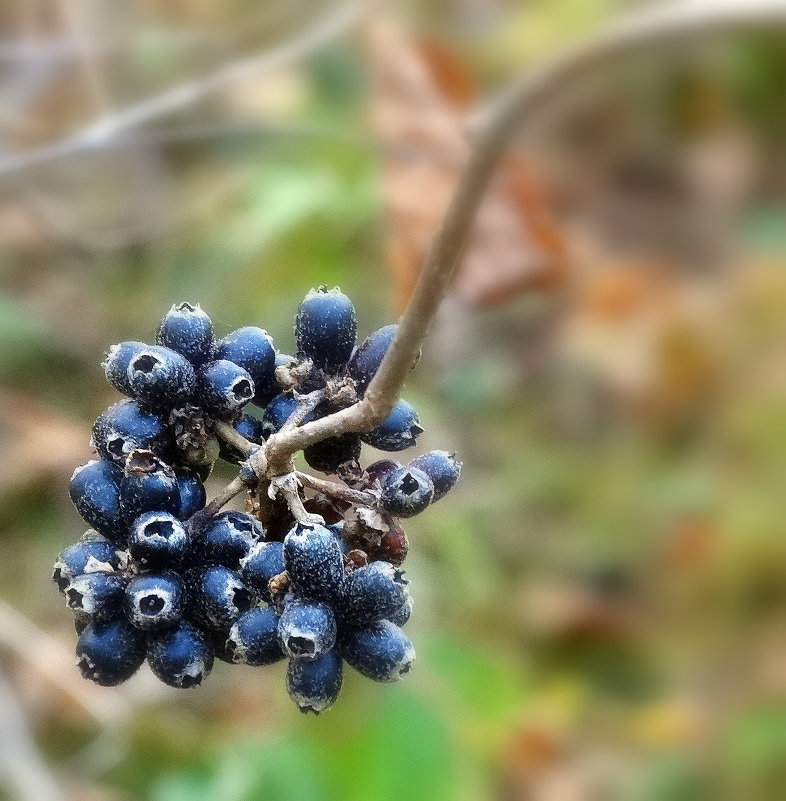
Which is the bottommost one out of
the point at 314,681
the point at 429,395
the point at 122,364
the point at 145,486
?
the point at 314,681

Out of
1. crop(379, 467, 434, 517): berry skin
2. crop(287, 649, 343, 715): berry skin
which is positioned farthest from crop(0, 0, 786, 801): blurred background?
crop(379, 467, 434, 517): berry skin

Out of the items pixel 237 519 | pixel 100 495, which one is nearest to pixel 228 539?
pixel 237 519

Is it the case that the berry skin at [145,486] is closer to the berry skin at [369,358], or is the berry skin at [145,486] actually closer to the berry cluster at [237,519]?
the berry cluster at [237,519]

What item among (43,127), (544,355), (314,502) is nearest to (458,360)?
(544,355)

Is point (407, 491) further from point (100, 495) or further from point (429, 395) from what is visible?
point (429, 395)

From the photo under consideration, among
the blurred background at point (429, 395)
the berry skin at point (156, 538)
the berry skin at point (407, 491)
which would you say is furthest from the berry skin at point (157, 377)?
the blurred background at point (429, 395)

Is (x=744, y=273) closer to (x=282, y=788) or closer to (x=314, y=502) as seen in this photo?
(x=282, y=788)
